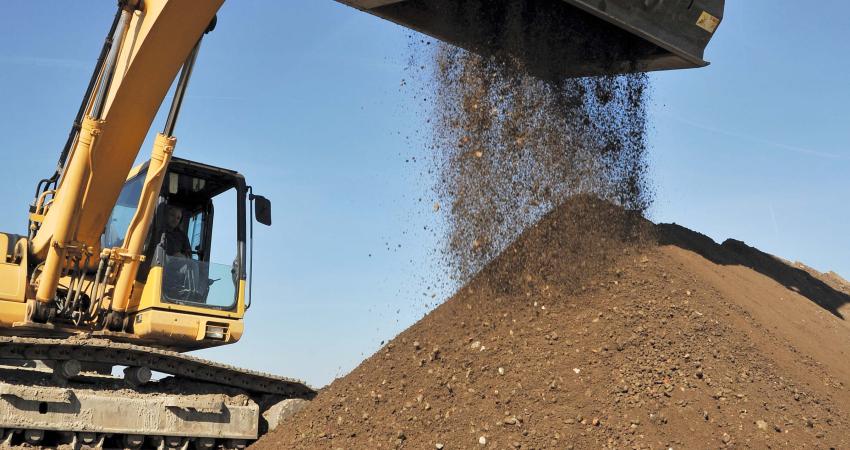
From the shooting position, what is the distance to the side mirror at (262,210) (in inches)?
331

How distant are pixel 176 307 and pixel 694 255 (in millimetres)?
4690

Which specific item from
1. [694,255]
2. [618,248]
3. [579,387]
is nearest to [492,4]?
[618,248]

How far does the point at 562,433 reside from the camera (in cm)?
595

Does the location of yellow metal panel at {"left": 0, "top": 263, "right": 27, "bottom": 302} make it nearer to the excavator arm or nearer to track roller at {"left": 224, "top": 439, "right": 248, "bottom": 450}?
the excavator arm

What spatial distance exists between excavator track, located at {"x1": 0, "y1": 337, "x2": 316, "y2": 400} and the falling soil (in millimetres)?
1974

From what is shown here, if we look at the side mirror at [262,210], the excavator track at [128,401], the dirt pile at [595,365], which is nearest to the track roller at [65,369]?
the excavator track at [128,401]

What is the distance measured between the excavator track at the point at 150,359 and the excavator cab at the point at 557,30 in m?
3.37

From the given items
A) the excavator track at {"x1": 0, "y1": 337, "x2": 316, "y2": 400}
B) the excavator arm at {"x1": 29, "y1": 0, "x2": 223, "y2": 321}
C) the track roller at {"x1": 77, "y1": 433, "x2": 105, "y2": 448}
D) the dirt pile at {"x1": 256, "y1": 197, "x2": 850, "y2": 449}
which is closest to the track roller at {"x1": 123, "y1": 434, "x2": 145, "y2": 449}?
the track roller at {"x1": 77, "y1": 433, "x2": 105, "y2": 448}

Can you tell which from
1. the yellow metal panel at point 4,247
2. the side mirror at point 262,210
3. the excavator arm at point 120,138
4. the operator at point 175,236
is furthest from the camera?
the side mirror at point 262,210

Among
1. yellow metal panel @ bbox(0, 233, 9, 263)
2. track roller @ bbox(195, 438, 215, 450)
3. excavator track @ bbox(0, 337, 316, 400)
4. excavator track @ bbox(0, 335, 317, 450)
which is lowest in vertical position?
track roller @ bbox(195, 438, 215, 450)

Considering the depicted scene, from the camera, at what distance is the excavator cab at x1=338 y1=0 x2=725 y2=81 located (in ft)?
26.0

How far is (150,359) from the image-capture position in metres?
7.72

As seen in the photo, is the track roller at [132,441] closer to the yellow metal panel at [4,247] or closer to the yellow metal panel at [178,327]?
the yellow metal panel at [178,327]

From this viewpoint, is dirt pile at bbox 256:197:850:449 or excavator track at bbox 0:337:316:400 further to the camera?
excavator track at bbox 0:337:316:400
